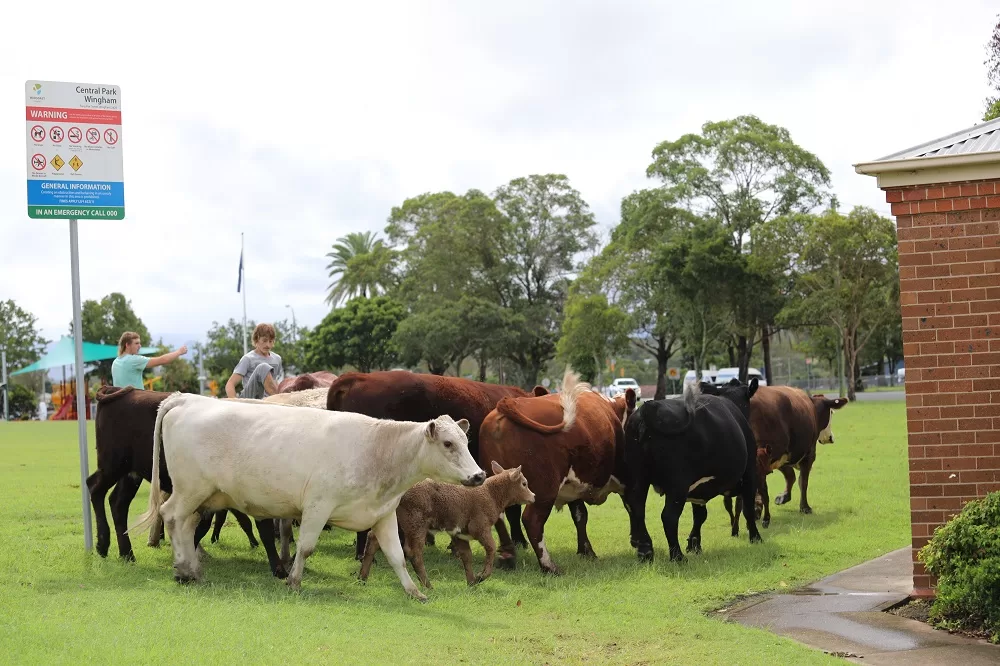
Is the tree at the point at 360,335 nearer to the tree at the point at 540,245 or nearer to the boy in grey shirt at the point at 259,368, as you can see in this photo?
the tree at the point at 540,245

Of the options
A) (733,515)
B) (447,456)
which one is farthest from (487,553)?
(733,515)

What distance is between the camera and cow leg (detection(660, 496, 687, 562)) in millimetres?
10109

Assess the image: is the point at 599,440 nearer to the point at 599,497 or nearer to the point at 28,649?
the point at 599,497

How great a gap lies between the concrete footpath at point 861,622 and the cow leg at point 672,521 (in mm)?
1384

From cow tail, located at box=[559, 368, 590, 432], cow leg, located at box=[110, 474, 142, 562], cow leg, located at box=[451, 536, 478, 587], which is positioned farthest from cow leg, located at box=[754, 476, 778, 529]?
cow leg, located at box=[110, 474, 142, 562]

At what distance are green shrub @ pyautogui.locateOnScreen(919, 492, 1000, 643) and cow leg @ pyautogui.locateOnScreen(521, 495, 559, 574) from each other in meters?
3.37

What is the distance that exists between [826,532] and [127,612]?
8.08 metres

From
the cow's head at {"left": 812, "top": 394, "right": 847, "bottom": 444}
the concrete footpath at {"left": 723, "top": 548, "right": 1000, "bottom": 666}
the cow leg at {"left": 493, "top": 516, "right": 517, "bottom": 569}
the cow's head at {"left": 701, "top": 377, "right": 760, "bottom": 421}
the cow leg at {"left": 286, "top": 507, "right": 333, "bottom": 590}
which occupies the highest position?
the cow's head at {"left": 701, "top": 377, "right": 760, "bottom": 421}

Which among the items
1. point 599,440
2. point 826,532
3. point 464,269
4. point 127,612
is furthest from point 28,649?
point 464,269

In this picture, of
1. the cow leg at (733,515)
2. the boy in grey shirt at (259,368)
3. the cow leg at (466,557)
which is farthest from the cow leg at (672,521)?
the boy in grey shirt at (259,368)

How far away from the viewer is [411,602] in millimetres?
8289

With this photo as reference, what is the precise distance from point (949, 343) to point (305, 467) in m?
5.27

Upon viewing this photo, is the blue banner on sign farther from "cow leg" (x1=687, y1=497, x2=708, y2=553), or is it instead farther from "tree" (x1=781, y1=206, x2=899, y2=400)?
"tree" (x1=781, y1=206, x2=899, y2=400)

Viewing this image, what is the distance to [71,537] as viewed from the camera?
37.9 ft
